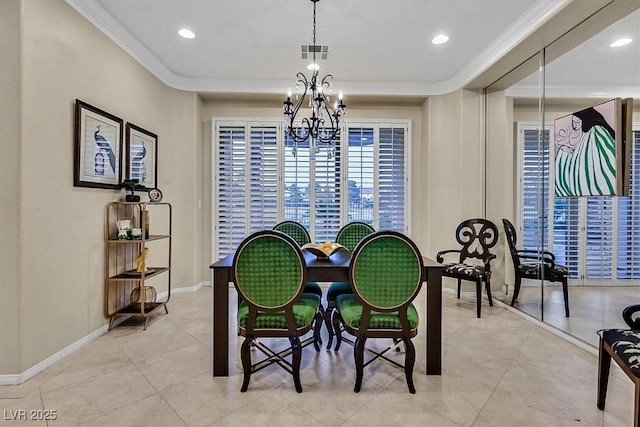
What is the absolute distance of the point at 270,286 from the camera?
6.25 ft

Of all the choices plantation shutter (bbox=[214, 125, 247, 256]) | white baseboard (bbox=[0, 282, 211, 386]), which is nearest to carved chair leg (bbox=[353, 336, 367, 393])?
white baseboard (bbox=[0, 282, 211, 386])

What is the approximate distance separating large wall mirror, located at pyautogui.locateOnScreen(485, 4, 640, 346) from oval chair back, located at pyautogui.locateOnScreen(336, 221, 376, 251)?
185 centimetres

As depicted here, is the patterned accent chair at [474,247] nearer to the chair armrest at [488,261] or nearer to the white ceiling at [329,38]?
the chair armrest at [488,261]

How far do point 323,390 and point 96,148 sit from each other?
2784 millimetres

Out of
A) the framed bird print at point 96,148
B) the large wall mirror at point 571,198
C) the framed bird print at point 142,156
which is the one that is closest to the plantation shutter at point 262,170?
the framed bird print at point 142,156

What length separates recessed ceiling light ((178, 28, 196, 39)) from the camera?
3.02 meters

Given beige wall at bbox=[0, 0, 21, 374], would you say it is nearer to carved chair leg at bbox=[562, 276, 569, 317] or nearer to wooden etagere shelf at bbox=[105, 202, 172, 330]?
wooden etagere shelf at bbox=[105, 202, 172, 330]

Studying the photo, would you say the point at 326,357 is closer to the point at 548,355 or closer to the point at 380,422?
the point at 380,422

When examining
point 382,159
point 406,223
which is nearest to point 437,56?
point 382,159

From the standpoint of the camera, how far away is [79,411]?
1748 mm

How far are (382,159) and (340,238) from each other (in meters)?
1.91

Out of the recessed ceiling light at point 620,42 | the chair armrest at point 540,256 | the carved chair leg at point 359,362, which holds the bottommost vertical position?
the carved chair leg at point 359,362

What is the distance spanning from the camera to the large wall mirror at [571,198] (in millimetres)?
2488

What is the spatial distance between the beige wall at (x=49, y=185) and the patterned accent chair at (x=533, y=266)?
4302 mm
